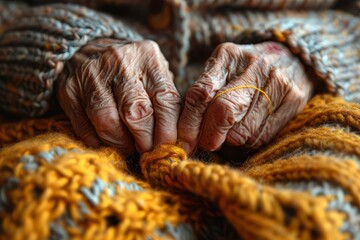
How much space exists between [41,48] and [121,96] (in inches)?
9.0

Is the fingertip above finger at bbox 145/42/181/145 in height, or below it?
below

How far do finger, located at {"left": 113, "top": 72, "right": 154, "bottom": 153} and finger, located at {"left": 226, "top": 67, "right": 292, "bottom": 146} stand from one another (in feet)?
0.45

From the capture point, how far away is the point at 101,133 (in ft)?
2.32

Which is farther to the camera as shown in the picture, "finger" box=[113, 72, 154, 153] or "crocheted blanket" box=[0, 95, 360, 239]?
"finger" box=[113, 72, 154, 153]

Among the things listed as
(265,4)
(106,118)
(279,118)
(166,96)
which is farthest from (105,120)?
(265,4)

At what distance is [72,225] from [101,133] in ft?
0.77

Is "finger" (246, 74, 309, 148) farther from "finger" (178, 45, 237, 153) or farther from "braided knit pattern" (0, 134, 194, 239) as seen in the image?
"braided knit pattern" (0, 134, 194, 239)

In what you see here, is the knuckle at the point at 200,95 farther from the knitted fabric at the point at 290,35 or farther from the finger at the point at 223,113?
the knitted fabric at the point at 290,35

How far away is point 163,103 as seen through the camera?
0.71 meters

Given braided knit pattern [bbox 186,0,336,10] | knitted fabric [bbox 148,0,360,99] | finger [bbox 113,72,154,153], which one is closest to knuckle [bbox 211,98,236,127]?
finger [bbox 113,72,154,153]

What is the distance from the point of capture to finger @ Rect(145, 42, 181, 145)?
0.70 m

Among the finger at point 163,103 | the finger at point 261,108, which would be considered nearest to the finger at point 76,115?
the finger at point 163,103

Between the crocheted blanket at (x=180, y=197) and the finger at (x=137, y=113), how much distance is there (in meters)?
0.05

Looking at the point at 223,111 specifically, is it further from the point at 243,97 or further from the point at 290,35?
the point at 290,35
